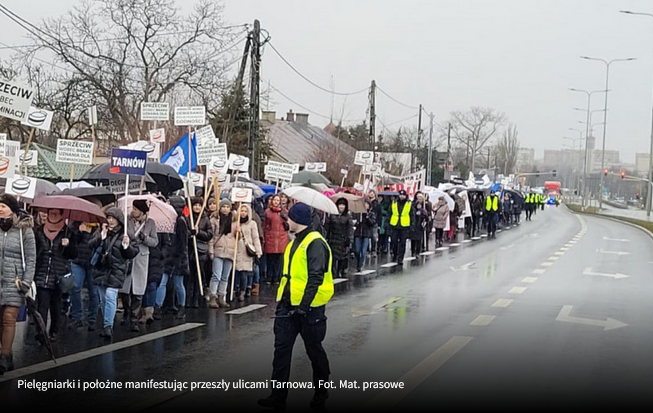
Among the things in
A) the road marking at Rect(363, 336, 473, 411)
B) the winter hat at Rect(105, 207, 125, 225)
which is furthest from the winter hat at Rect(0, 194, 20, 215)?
the road marking at Rect(363, 336, 473, 411)

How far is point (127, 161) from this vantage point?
1202 cm

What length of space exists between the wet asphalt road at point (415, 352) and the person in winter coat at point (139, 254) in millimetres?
389

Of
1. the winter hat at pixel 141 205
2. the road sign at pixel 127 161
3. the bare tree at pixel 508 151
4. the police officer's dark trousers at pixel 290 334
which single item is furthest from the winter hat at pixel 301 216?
the bare tree at pixel 508 151

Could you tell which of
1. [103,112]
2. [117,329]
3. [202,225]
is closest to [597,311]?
[202,225]

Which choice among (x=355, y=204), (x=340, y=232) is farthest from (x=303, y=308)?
(x=355, y=204)

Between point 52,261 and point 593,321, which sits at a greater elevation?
point 52,261

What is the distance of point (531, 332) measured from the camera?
1165cm

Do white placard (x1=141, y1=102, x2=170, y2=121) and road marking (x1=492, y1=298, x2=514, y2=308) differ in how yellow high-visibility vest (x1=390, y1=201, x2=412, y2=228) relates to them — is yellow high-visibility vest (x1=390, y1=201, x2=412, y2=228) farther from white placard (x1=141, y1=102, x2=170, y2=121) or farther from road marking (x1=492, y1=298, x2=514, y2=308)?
white placard (x1=141, y1=102, x2=170, y2=121)

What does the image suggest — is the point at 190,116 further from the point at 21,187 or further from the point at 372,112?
the point at 372,112

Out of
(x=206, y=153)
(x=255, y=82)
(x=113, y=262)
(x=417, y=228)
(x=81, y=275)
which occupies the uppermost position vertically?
(x=255, y=82)

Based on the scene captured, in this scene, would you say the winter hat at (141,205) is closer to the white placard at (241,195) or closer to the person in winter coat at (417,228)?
the white placard at (241,195)

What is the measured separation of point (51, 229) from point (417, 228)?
14973 mm

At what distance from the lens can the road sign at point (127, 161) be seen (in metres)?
12.0

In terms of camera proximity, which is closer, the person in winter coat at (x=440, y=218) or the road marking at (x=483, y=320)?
the road marking at (x=483, y=320)
